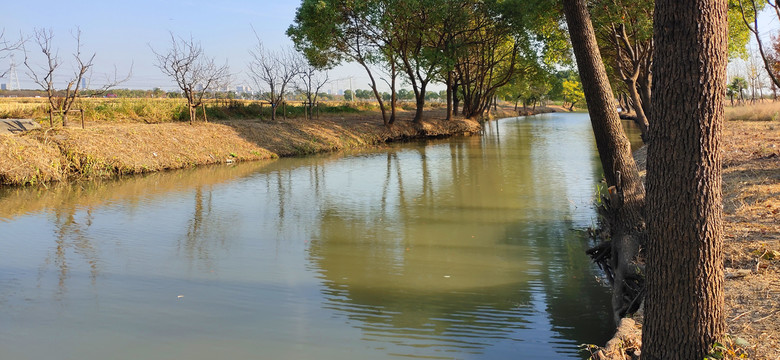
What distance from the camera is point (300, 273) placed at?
7.62 m

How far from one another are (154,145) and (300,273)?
13978 millimetres

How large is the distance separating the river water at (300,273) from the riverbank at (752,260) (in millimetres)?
1194

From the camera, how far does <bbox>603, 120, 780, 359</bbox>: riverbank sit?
13.8 feet

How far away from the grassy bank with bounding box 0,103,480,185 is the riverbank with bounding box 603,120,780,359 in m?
15.5

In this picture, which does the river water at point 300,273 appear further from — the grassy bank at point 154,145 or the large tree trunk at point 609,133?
the grassy bank at point 154,145

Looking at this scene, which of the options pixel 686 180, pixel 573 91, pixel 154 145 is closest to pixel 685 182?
pixel 686 180

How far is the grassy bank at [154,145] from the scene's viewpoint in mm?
15656

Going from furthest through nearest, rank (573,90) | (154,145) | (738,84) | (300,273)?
(573,90)
(738,84)
(154,145)
(300,273)

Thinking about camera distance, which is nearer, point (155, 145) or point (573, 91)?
point (155, 145)

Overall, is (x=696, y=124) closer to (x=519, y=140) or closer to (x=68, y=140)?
(x=68, y=140)

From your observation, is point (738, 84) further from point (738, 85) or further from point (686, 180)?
point (686, 180)

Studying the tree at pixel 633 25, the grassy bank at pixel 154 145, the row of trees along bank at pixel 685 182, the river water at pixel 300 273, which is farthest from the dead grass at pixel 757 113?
the row of trees along bank at pixel 685 182

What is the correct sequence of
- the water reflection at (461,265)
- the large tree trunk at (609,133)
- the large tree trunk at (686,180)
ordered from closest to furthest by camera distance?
the large tree trunk at (686,180)
the water reflection at (461,265)
the large tree trunk at (609,133)

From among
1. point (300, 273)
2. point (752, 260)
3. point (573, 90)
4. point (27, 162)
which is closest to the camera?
point (752, 260)
